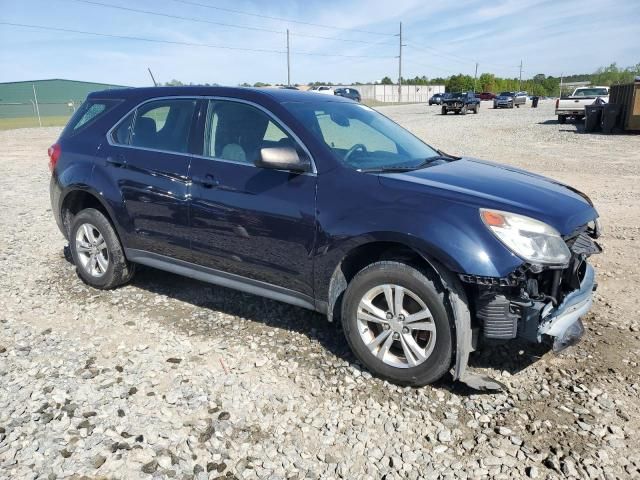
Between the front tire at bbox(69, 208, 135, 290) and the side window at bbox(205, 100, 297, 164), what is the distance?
1465 mm

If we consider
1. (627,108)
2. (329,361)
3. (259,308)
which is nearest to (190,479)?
(329,361)

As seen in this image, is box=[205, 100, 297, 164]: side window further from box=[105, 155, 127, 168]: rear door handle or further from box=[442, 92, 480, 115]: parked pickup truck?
box=[442, 92, 480, 115]: parked pickup truck

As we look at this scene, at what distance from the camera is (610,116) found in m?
20.6

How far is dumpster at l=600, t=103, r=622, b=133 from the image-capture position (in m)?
20.5

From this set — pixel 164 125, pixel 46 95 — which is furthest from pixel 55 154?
pixel 46 95

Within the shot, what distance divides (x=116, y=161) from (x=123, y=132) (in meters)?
0.30

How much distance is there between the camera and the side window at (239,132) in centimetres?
383

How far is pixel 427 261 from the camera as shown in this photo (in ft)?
10.1

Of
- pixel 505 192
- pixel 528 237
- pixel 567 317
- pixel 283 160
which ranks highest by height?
pixel 283 160

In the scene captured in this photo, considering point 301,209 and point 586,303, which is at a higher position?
point 301,209

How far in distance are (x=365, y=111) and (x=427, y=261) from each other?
2.04 m

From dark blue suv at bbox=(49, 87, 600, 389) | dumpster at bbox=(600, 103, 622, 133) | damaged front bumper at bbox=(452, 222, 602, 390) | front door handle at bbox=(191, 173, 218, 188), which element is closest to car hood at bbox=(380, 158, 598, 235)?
dark blue suv at bbox=(49, 87, 600, 389)

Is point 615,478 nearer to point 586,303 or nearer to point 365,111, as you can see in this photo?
point 586,303

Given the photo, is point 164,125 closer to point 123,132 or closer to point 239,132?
point 123,132
